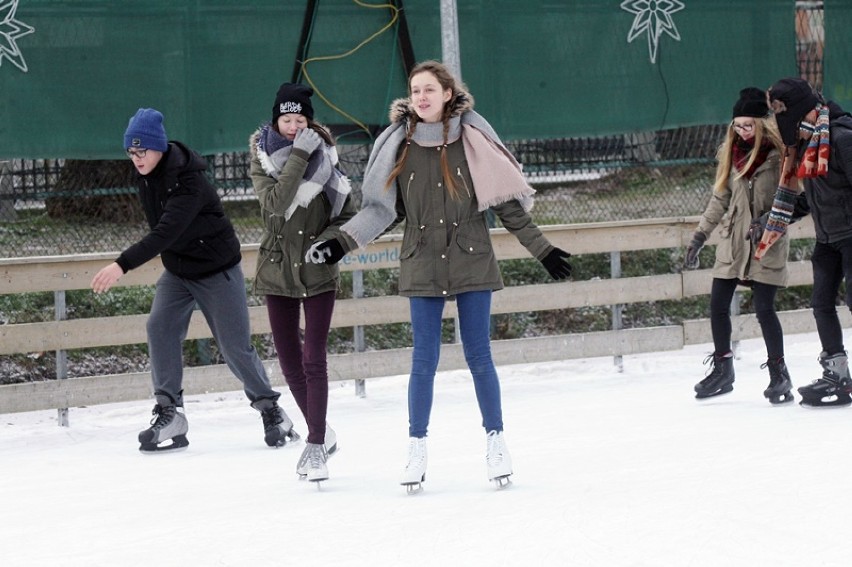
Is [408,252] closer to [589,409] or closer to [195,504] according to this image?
[195,504]

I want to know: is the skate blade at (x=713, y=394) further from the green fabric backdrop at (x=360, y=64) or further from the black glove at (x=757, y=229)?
the green fabric backdrop at (x=360, y=64)

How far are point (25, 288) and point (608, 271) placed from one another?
4.76m

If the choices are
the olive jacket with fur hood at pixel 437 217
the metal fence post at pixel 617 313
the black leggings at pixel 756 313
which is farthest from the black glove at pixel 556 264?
the metal fence post at pixel 617 313

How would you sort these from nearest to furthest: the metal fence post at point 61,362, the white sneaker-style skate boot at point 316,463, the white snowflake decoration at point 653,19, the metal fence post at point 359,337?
the white sneaker-style skate boot at point 316,463
the metal fence post at point 61,362
the metal fence post at point 359,337
the white snowflake decoration at point 653,19

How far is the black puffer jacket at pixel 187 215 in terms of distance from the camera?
231 inches

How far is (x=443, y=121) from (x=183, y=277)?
1729 millimetres

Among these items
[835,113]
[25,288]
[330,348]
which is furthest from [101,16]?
[835,113]

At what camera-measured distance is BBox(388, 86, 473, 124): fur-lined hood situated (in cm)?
496

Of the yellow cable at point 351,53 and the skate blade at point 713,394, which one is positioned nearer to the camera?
the skate blade at point 713,394

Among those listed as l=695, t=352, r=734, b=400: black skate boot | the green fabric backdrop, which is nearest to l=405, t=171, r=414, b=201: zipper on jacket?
l=695, t=352, r=734, b=400: black skate boot

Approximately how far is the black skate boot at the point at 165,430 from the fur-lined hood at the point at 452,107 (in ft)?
6.63

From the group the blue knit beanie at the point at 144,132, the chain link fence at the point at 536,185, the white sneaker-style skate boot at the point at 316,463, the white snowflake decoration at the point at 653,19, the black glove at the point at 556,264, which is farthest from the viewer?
the white snowflake decoration at the point at 653,19

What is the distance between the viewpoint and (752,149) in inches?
261

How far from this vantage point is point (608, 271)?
10180mm
